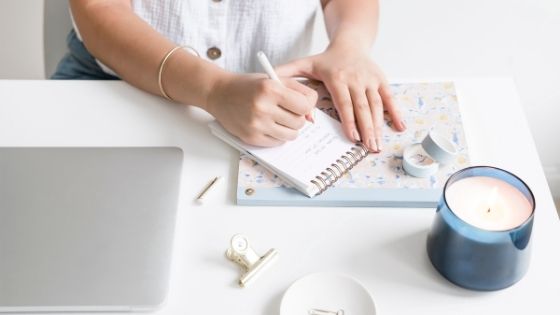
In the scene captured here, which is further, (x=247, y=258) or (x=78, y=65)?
(x=78, y=65)

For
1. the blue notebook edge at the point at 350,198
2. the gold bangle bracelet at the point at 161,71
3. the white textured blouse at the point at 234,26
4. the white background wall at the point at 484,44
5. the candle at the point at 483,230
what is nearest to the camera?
the candle at the point at 483,230

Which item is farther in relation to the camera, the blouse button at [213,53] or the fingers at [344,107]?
the blouse button at [213,53]

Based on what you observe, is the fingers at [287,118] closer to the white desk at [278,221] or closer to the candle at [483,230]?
the white desk at [278,221]

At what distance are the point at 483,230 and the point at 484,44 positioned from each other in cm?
93

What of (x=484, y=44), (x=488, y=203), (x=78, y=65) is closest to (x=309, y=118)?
(x=488, y=203)

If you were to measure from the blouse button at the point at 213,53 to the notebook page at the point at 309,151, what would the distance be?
262mm

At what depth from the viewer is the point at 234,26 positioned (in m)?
0.97

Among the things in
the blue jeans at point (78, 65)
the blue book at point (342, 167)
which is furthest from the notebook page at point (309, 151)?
the blue jeans at point (78, 65)

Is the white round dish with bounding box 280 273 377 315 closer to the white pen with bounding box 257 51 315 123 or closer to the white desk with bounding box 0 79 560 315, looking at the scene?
the white desk with bounding box 0 79 560 315

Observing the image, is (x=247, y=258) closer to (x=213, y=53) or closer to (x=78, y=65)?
(x=213, y=53)

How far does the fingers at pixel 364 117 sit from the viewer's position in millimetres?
734

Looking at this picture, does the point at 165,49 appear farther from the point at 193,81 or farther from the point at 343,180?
the point at 343,180

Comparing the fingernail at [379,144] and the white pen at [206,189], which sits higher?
the fingernail at [379,144]

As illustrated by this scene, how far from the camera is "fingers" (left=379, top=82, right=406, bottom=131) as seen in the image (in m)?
0.76
